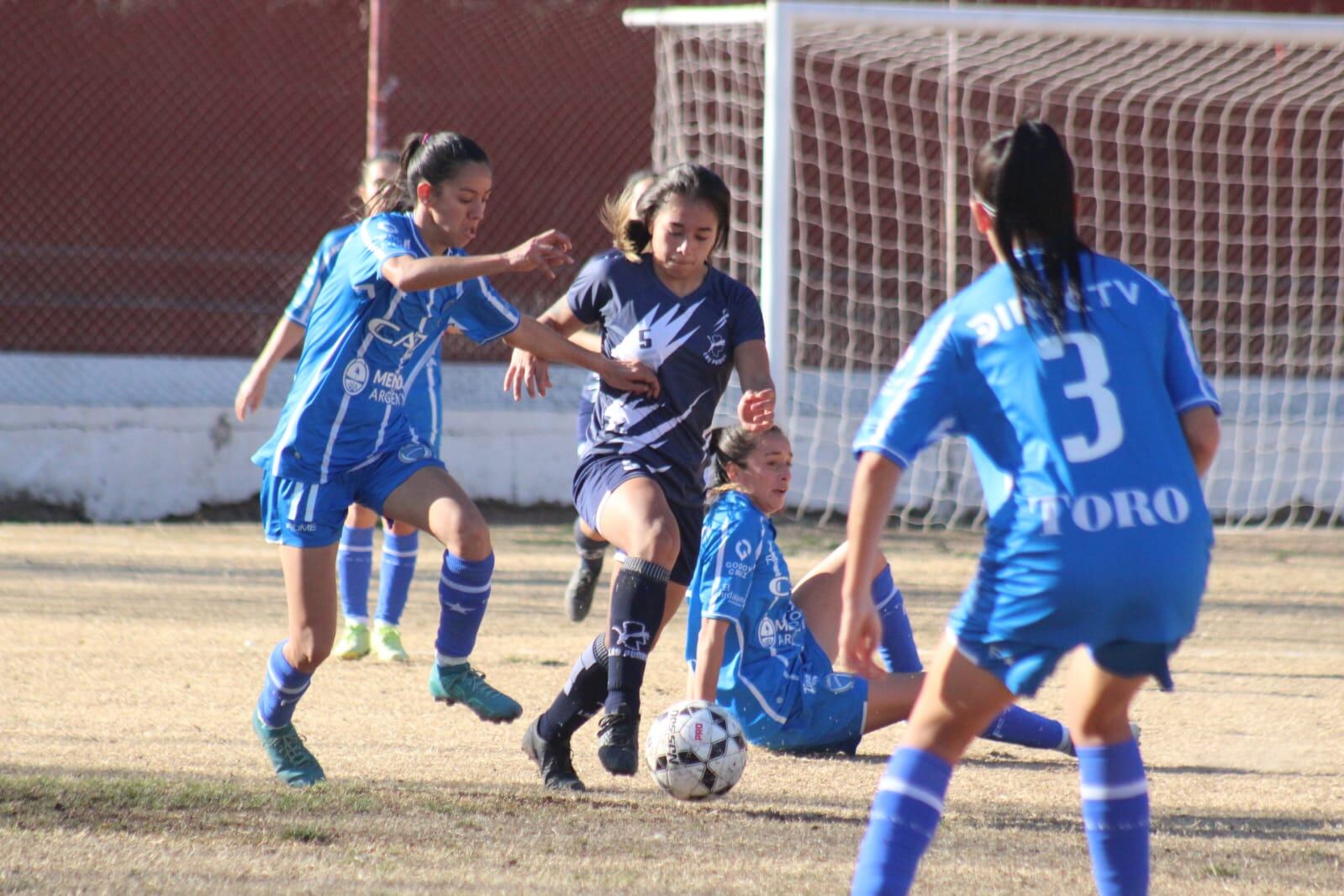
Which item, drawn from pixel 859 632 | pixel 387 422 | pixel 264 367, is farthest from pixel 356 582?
pixel 859 632

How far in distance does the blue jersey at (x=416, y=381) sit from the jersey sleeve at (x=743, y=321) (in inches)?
34.4

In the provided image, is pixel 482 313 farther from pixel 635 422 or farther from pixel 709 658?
pixel 709 658

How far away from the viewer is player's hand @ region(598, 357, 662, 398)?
13.5 feet

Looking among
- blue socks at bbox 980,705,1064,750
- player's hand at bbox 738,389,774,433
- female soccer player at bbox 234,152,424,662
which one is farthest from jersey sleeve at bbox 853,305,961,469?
female soccer player at bbox 234,152,424,662

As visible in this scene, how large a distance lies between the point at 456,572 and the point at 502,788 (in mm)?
575

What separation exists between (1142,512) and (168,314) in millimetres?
9805

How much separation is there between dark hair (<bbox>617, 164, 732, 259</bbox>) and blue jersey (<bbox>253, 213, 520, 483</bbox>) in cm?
48

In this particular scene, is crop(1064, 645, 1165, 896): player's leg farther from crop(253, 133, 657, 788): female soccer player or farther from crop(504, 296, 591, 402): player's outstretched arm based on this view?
crop(504, 296, 591, 402): player's outstretched arm

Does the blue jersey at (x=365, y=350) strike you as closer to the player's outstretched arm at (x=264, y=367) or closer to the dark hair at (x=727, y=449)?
the dark hair at (x=727, y=449)

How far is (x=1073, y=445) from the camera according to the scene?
2.53m

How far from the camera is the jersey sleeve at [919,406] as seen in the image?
2590 millimetres

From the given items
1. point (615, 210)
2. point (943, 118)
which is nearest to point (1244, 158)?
point (943, 118)

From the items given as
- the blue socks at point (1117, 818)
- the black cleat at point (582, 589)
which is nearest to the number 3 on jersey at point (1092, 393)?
the blue socks at point (1117, 818)

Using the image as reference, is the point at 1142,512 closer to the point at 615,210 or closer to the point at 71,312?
the point at 615,210
